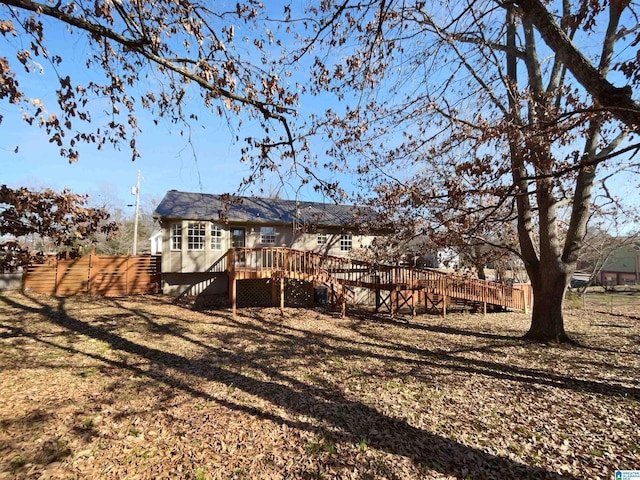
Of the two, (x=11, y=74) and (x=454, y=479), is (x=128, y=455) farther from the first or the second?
(x=11, y=74)

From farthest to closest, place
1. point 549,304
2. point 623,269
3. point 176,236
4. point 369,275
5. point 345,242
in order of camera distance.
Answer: point 623,269
point 345,242
point 176,236
point 369,275
point 549,304

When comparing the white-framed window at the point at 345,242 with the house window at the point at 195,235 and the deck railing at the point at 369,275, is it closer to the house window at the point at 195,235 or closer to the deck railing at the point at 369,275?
the deck railing at the point at 369,275

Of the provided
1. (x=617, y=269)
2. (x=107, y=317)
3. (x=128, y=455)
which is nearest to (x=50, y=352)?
(x=107, y=317)

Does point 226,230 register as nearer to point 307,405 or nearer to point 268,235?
point 268,235

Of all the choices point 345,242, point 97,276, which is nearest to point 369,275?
point 345,242

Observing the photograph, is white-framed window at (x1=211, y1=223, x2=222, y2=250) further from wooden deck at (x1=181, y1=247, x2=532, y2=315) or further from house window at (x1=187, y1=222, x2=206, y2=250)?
wooden deck at (x1=181, y1=247, x2=532, y2=315)

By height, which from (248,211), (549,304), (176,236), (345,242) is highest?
(248,211)

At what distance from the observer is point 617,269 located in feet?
129

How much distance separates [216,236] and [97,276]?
Result: 6.35m

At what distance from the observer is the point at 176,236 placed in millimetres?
15172

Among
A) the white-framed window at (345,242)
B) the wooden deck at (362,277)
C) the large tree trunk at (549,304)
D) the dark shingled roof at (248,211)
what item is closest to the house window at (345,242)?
the white-framed window at (345,242)

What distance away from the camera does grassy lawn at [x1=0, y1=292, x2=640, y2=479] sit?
3738 millimetres

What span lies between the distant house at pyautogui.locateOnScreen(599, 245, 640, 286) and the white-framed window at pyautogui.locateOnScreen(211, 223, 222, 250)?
40.5m

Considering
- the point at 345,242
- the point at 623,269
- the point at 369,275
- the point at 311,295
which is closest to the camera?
the point at 369,275
